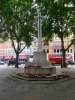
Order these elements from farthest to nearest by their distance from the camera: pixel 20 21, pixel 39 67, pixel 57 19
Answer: pixel 20 21 < pixel 57 19 < pixel 39 67

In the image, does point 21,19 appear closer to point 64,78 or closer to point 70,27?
point 70,27

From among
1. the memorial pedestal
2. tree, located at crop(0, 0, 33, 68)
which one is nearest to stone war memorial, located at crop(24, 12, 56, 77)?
the memorial pedestal

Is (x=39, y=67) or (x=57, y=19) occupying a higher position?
(x=57, y=19)

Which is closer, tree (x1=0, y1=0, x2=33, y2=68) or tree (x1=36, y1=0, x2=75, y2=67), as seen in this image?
tree (x1=36, y1=0, x2=75, y2=67)

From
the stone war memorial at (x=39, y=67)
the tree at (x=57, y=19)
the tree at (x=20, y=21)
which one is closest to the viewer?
the stone war memorial at (x=39, y=67)

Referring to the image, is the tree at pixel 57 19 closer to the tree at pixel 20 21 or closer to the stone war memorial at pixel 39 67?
the tree at pixel 20 21

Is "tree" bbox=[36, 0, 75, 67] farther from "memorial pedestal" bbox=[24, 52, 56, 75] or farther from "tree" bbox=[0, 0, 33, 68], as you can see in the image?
"memorial pedestal" bbox=[24, 52, 56, 75]

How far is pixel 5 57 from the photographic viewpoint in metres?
100

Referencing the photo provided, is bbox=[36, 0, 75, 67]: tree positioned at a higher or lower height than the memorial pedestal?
higher

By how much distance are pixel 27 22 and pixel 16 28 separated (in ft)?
7.82

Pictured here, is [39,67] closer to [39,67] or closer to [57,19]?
[39,67]

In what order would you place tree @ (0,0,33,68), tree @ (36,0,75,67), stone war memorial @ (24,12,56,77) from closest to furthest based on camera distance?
1. stone war memorial @ (24,12,56,77)
2. tree @ (36,0,75,67)
3. tree @ (0,0,33,68)

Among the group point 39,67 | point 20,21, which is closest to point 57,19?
point 20,21

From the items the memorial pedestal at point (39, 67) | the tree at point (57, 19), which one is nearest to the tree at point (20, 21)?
the tree at point (57, 19)
